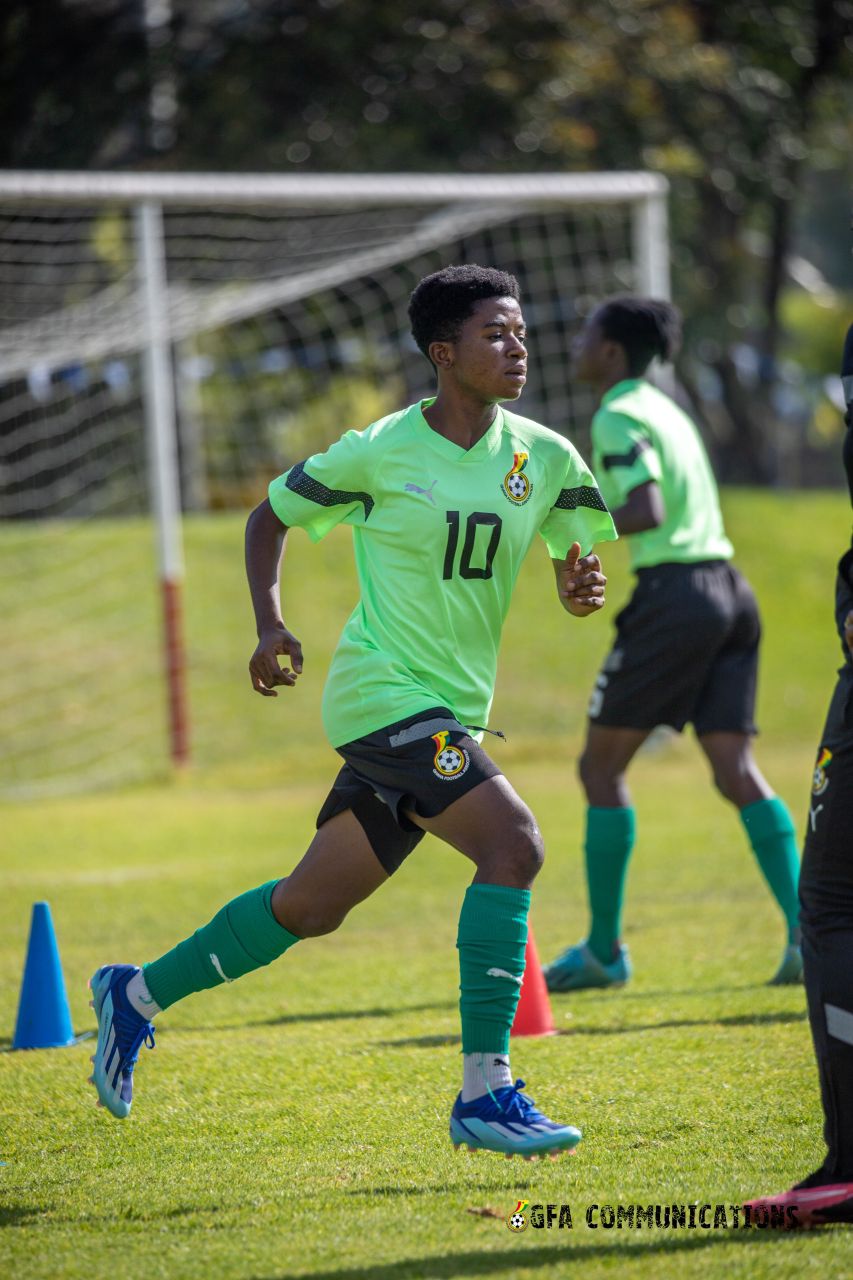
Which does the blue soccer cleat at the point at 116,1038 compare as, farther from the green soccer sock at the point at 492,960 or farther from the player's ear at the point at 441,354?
the player's ear at the point at 441,354

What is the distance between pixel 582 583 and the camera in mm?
4418

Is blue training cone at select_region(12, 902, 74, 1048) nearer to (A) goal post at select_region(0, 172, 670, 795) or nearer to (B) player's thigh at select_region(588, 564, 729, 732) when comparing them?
(B) player's thigh at select_region(588, 564, 729, 732)

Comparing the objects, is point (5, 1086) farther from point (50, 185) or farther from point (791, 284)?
point (791, 284)

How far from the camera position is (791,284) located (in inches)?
1563

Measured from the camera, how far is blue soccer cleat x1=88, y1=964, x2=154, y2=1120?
430 centimetres

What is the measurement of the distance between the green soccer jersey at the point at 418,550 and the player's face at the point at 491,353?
0.44 feet

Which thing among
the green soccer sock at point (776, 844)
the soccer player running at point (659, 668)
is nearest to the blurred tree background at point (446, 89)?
the soccer player running at point (659, 668)

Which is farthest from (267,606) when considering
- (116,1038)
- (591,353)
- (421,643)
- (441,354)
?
(591,353)

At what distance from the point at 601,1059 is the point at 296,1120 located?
103cm

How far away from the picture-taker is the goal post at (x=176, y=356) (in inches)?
497

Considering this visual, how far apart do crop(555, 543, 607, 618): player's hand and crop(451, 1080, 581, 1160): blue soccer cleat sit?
50.3 inches

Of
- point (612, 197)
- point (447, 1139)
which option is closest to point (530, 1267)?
point (447, 1139)

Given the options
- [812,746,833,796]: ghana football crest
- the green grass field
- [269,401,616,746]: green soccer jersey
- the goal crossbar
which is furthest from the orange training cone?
the goal crossbar

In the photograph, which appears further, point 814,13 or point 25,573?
→ point 814,13
